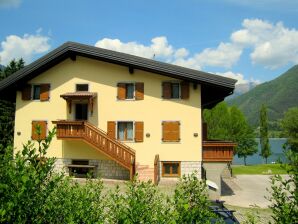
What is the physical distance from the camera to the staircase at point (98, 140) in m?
20.4

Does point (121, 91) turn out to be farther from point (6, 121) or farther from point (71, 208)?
point (6, 121)

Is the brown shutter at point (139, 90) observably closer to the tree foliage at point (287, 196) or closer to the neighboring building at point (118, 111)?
the neighboring building at point (118, 111)

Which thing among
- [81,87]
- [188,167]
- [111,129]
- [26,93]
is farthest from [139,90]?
[26,93]

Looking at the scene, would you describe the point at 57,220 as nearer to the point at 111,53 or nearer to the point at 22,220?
the point at 22,220

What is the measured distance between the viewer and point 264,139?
5834 cm

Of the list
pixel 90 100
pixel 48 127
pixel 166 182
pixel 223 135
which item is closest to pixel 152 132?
pixel 166 182

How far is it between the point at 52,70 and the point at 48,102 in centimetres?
242

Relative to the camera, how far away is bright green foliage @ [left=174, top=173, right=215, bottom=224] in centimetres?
489

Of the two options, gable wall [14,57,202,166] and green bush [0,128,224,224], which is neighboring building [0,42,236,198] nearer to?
gable wall [14,57,202,166]

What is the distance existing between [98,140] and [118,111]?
2.65 metres

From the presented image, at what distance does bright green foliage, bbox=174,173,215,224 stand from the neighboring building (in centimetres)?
1451

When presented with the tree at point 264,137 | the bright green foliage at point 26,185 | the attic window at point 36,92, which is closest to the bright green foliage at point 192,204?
the bright green foliage at point 26,185


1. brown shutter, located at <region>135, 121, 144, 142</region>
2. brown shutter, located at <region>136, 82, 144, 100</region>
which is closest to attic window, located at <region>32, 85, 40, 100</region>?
brown shutter, located at <region>136, 82, 144, 100</region>

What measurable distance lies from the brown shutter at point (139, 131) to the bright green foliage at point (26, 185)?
16.2 metres
